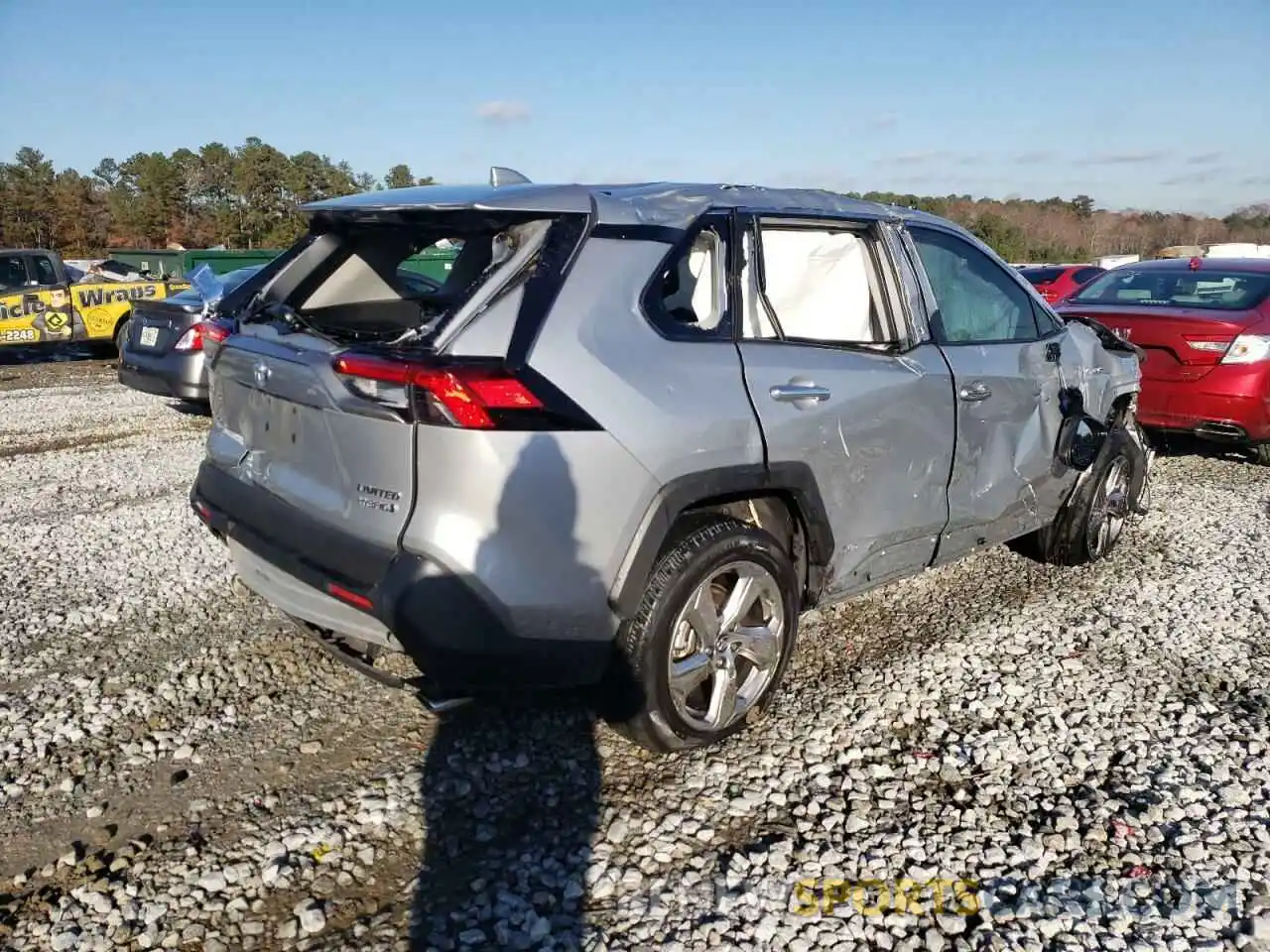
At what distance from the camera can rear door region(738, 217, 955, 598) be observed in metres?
3.25

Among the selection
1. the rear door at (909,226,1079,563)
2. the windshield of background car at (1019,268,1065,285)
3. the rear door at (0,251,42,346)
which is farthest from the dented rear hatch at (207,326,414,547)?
the windshield of background car at (1019,268,1065,285)

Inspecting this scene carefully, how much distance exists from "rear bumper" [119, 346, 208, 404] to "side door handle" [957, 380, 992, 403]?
656cm

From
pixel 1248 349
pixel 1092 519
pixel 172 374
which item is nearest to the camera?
pixel 1092 519

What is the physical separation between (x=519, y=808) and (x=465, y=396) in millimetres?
1283

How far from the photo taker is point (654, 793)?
3.04 m

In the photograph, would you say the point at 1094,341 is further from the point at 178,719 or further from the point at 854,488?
the point at 178,719

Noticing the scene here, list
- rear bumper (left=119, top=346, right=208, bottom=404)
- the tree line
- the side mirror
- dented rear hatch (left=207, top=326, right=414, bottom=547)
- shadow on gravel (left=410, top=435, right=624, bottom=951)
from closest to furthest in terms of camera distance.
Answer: shadow on gravel (left=410, top=435, right=624, bottom=951), dented rear hatch (left=207, top=326, right=414, bottom=547), the side mirror, rear bumper (left=119, top=346, right=208, bottom=404), the tree line

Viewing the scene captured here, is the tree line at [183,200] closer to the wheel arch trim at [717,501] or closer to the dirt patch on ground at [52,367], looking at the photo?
the dirt patch on ground at [52,367]

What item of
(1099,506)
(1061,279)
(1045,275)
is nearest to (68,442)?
(1099,506)

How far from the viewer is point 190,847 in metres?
2.72

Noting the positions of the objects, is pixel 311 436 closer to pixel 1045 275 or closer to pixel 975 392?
pixel 975 392

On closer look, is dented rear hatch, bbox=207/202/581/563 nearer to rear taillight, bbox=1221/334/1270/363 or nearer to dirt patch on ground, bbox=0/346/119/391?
rear taillight, bbox=1221/334/1270/363

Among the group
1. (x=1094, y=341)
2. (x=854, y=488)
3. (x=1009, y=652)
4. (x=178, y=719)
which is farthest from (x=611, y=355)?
(x=1094, y=341)

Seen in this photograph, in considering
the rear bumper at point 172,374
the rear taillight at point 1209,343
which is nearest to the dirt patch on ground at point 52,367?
the rear bumper at point 172,374
